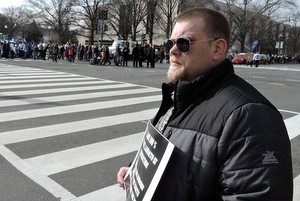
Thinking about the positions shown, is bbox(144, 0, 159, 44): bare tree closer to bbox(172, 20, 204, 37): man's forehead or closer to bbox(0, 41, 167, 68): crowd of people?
bbox(0, 41, 167, 68): crowd of people

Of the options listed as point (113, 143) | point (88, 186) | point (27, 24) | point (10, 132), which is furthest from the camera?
point (27, 24)

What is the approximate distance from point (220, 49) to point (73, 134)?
18.5ft

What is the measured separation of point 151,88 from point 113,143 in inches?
338

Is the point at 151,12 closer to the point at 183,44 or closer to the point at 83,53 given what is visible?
the point at 83,53

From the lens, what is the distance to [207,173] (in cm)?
172

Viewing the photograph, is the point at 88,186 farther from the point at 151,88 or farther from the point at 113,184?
the point at 151,88

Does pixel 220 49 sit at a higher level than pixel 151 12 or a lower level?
lower

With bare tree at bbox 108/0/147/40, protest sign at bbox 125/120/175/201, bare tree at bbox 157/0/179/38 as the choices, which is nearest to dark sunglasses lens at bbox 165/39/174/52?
protest sign at bbox 125/120/175/201

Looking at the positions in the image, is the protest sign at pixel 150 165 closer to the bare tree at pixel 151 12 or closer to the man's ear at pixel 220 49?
the man's ear at pixel 220 49

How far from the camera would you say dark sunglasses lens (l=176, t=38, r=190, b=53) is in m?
2.01

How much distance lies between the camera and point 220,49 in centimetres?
198

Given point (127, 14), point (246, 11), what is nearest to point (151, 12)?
point (127, 14)

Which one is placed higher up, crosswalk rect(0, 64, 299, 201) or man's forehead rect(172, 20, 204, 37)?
man's forehead rect(172, 20, 204, 37)

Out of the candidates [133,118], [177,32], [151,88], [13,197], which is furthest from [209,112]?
[151,88]
